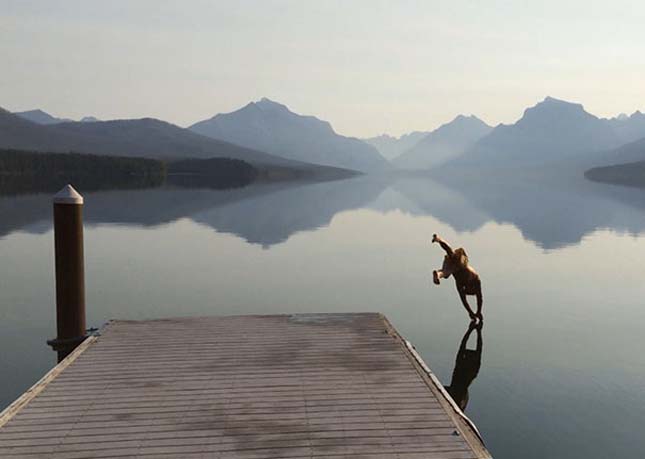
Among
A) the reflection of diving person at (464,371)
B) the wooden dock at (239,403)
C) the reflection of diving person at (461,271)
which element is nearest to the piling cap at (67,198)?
the wooden dock at (239,403)

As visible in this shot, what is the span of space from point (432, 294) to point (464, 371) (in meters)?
9.10

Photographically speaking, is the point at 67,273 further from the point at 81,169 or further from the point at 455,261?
the point at 81,169

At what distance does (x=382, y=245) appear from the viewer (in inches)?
1571

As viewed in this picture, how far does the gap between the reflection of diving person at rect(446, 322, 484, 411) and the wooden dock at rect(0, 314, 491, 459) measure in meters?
1.88

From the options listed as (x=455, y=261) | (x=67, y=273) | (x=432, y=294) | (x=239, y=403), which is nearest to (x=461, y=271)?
(x=455, y=261)

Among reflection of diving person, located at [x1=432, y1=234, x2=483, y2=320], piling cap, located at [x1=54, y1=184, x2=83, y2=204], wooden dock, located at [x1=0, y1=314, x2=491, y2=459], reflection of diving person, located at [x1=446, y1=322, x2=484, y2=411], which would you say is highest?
piling cap, located at [x1=54, y1=184, x2=83, y2=204]

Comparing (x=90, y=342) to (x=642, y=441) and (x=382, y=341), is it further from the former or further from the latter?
(x=642, y=441)

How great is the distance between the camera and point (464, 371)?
15375 mm

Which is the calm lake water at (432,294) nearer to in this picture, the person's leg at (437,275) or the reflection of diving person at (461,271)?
the reflection of diving person at (461,271)

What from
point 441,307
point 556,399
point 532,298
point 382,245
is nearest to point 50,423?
point 556,399

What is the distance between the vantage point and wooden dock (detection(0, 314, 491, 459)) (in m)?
8.70

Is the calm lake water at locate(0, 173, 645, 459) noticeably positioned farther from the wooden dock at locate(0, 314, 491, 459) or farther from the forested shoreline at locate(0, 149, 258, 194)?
the forested shoreline at locate(0, 149, 258, 194)

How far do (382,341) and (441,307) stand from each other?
28.1 feet

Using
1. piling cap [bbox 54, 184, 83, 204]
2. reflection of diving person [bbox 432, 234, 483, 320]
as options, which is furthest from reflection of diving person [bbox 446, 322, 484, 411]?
piling cap [bbox 54, 184, 83, 204]
